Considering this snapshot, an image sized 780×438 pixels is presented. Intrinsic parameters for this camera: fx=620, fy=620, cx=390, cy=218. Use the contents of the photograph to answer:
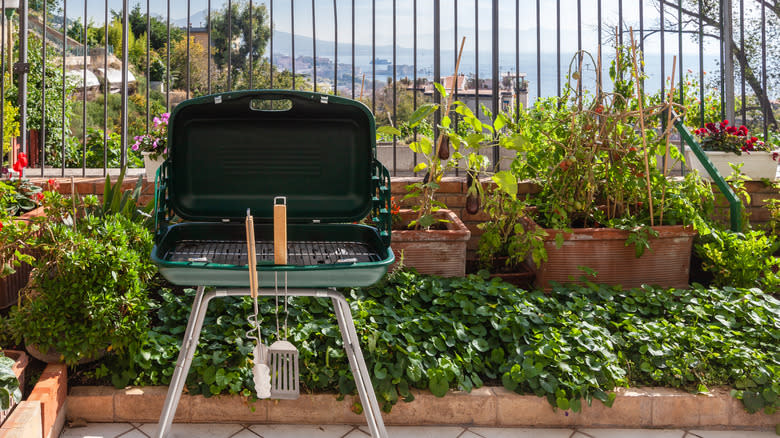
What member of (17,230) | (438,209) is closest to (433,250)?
(438,209)

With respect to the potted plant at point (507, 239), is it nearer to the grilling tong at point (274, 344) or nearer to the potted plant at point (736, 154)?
the potted plant at point (736, 154)

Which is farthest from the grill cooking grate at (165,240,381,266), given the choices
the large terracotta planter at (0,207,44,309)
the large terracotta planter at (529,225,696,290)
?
the large terracotta planter at (529,225,696,290)

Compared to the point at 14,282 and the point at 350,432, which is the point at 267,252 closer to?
the point at 350,432

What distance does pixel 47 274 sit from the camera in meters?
2.06

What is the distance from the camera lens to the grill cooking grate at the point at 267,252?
149 centimetres

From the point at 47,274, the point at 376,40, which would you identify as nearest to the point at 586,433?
the point at 47,274

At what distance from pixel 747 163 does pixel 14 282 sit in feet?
12.6

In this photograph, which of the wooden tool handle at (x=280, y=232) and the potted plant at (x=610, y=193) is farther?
the potted plant at (x=610, y=193)

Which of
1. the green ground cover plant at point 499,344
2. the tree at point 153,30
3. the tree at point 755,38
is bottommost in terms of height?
the green ground cover plant at point 499,344

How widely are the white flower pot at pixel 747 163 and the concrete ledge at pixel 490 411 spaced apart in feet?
6.18

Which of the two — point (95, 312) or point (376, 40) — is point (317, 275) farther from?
point (376, 40)

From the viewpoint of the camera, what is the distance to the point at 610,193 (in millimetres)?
3207

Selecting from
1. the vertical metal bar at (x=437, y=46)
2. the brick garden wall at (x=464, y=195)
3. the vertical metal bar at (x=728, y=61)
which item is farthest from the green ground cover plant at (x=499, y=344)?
the vertical metal bar at (x=728, y=61)

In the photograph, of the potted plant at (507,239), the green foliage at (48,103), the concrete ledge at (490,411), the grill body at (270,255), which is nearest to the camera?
the grill body at (270,255)
